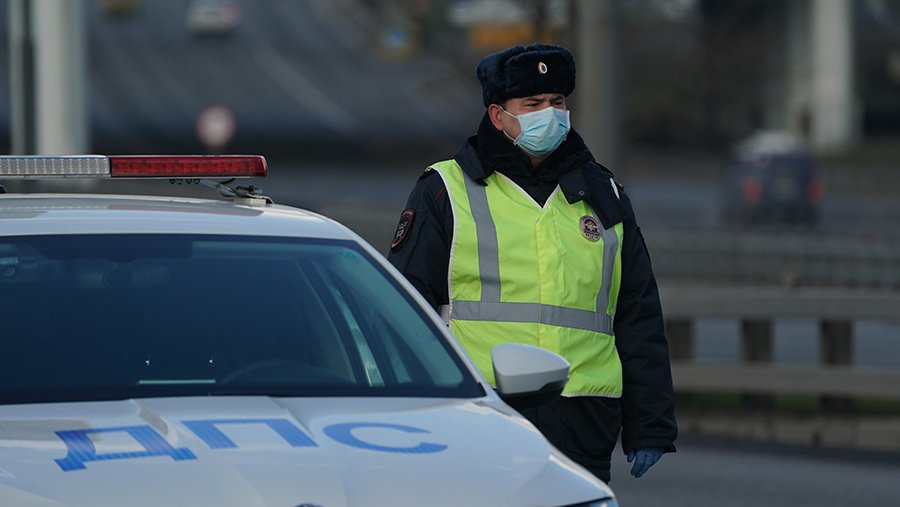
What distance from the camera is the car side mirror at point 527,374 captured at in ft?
15.4

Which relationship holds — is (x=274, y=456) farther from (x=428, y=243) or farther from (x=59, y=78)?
(x=59, y=78)

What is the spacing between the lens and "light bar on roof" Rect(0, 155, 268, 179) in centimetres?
508

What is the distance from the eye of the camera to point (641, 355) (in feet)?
18.2

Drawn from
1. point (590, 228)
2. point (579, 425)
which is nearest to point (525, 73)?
point (590, 228)

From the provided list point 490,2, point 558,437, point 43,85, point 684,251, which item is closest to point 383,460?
point 558,437

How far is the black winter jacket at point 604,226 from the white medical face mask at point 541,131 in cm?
3

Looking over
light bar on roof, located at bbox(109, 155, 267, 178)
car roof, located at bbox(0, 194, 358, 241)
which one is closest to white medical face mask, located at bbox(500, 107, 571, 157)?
car roof, located at bbox(0, 194, 358, 241)

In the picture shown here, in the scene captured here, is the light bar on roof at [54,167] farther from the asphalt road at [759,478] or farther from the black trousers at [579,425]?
the asphalt road at [759,478]

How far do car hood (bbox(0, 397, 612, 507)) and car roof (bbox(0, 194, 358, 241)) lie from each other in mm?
638

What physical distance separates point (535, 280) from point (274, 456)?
1624 mm

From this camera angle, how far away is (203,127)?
1478 inches

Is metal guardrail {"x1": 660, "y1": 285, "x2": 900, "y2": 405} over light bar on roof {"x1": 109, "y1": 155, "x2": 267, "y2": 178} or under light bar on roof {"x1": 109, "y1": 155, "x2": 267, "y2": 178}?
under

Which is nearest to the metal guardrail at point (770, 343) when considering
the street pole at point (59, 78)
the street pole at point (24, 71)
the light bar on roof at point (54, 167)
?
the street pole at point (24, 71)

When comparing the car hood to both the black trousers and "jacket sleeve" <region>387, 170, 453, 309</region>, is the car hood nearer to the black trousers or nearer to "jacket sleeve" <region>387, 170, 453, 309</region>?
the black trousers
